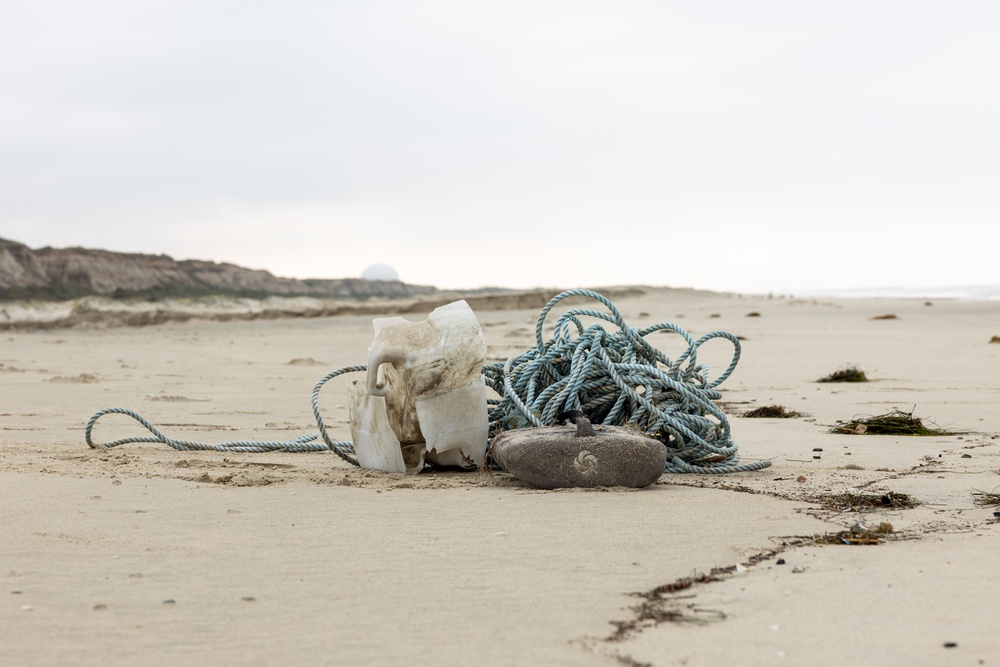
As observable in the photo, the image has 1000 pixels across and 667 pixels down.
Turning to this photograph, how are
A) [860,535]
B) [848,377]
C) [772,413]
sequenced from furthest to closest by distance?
[848,377]
[772,413]
[860,535]

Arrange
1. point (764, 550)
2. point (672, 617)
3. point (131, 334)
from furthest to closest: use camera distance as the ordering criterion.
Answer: point (131, 334) < point (764, 550) < point (672, 617)

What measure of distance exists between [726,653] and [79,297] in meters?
30.0

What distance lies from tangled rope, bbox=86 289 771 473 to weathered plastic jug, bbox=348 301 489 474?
0.94 ft

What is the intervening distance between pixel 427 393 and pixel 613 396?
970mm

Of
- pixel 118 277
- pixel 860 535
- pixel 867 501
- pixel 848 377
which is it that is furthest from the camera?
pixel 118 277

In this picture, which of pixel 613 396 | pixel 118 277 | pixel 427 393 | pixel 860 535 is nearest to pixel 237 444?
pixel 427 393

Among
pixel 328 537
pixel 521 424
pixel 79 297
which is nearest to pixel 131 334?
pixel 79 297

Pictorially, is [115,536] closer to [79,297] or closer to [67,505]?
[67,505]

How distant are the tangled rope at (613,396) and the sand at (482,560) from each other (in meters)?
0.22

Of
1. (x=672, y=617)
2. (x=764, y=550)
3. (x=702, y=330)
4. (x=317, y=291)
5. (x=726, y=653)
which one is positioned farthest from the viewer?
(x=317, y=291)

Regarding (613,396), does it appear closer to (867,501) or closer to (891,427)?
(867,501)

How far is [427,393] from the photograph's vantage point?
14.3 ft

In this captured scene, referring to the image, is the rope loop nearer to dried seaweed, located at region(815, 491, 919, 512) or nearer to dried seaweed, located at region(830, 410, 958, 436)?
dried seaweed, located at region(815, 491, 919, 512)

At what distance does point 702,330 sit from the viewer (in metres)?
15.7
